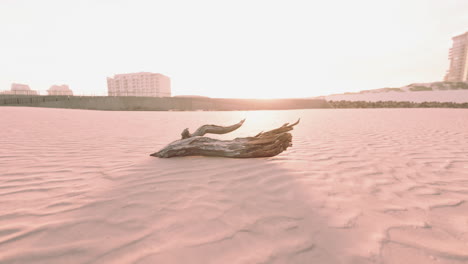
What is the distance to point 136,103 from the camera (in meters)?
21.7

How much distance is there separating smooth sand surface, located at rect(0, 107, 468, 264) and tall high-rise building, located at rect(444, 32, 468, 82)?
99.3 m

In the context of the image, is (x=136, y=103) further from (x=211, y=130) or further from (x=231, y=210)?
(x=231, y=210)

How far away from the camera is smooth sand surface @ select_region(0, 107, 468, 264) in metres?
1.43

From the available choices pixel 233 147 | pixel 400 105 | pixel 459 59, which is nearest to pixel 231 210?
pixel 233 147

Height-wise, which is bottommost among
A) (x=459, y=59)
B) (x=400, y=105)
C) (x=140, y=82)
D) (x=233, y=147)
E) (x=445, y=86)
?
(x=233, y=147)

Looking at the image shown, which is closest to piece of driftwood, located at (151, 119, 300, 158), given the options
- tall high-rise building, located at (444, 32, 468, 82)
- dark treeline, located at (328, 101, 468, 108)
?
dark treeline, located at (328, 101, 468, 108)

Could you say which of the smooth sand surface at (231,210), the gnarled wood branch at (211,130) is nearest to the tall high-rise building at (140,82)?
the gnarled wood branch at (211,130)

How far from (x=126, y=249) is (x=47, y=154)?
3.53 meters

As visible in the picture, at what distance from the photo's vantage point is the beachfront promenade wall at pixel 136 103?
20828 millimetres

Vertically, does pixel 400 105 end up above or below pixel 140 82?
below

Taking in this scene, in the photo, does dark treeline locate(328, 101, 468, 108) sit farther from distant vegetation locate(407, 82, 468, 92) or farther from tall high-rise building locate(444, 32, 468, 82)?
tall high-rise building locate(444, 32, 468, 82)

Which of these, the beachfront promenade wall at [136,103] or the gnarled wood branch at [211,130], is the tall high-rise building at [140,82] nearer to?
the beachfront promenade wall at [136,103]

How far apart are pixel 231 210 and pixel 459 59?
346 feet

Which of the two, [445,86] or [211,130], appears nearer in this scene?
[211,130]
